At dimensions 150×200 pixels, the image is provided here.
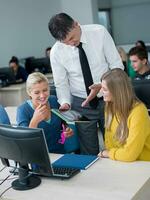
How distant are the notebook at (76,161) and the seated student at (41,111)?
0.93 feet

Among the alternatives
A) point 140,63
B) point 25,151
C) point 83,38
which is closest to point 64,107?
point 83,38

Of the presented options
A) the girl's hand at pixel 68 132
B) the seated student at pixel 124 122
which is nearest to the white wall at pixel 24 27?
the girl's hand at pixel 68 132

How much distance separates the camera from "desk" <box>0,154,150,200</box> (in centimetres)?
172

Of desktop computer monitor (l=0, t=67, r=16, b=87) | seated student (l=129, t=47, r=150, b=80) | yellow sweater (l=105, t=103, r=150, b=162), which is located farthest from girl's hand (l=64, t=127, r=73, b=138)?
desktop computer monitor (l=0, t=67, r=16, b=87)

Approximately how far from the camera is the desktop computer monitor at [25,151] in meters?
1.80

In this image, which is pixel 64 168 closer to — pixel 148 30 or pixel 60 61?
pixel 60 61

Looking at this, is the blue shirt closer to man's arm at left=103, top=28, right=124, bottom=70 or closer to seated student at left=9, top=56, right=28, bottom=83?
man's arm at left=103, top=28, right=124, bottom=70

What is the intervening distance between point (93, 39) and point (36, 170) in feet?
3.72

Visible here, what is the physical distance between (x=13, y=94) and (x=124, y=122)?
413 centimetres

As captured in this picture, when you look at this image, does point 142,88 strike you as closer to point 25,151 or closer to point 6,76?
point 25,151

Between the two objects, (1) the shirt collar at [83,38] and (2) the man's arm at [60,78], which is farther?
(2) the man's arm at [60,78]

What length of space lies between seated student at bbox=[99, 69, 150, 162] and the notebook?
0.10m

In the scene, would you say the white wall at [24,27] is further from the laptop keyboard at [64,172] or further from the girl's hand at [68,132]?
the laptop keyboard at [64,172]

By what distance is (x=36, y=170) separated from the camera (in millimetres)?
1924
